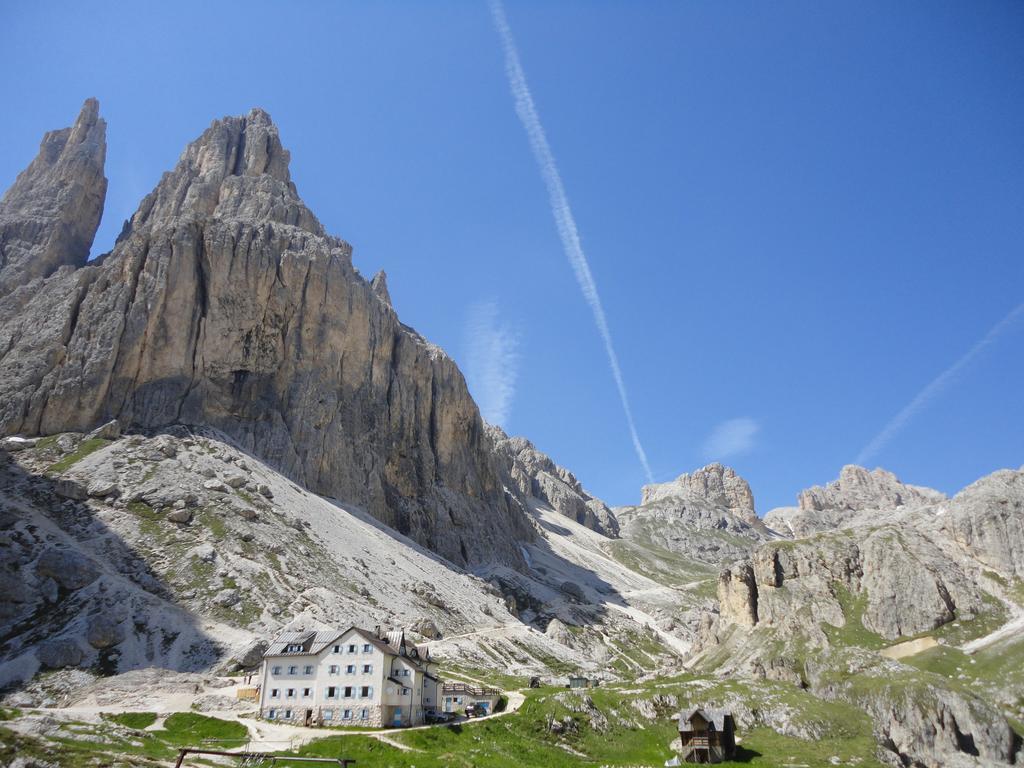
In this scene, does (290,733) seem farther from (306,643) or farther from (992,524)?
(992,524)

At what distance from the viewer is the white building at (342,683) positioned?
56.6 meters

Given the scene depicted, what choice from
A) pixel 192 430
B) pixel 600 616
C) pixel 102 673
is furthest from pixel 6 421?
pixel 600 616

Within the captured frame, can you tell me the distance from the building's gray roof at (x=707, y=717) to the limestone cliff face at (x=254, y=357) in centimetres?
10124

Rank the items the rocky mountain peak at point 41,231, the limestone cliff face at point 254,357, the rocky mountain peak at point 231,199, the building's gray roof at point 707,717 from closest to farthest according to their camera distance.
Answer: the building's gray roof at point 707,717, the limestone cliff face at point 254,357, the rocky mountain peak at point 41,231, the rocky mountain peak at point 231,199

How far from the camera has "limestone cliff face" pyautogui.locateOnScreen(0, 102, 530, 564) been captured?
131500 millimetres

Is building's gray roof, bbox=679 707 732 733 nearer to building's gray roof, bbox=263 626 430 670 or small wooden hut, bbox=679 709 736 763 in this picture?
small wooden hut, bbox=679 709 736 763

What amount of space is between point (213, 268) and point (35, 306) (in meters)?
46.2

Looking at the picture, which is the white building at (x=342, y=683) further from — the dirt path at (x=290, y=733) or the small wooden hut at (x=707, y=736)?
the small wooden hut at (x=707, y=736)

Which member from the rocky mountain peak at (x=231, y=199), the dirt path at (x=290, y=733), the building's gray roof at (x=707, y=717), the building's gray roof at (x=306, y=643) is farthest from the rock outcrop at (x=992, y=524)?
the rocky mountain peak at (x=231, y=199)

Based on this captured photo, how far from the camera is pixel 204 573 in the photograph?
92938 millimetres

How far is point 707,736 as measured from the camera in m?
56.9

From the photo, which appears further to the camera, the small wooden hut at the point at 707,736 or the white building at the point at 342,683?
the white building at the point at 342,683

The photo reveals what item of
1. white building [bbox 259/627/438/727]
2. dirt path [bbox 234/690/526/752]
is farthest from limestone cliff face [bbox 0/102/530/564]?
dirt path [bbox 234/690/526/752]

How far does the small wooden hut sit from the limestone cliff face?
101958 mm
